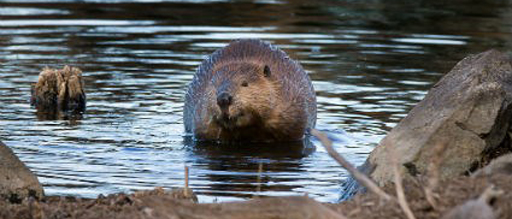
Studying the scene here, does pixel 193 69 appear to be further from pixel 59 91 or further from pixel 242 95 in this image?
pixel 242 95

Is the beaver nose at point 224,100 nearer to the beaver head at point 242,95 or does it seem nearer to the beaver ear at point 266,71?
the beaver head at point 242,95

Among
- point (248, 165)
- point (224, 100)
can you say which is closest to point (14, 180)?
point (248, 165)

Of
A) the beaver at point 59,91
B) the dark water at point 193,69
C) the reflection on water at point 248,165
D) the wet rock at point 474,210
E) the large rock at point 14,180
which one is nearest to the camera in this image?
the wet rock at point 474,210

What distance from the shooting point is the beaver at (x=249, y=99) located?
905cm

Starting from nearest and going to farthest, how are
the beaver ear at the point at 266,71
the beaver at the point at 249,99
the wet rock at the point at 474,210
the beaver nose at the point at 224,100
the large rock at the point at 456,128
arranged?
1. the wet rock at the point at 474,210
2. the large rock at the point at 456,128
3. the beaver nose at the point at 224,100
4. the beaver at the point at 249,99
5. the beaver ear at the point at 266,71

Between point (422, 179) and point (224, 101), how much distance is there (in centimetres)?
348

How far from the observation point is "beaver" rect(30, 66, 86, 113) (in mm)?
10984

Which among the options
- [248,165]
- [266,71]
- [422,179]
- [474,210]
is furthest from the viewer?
[266,71]

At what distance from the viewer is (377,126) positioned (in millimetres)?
9945

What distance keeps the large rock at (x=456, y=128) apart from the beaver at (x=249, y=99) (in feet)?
6.44

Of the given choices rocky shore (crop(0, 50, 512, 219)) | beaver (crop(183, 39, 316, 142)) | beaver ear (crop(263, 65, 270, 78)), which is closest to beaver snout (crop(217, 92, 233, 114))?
beaver (crop(183, 39, 316, 142))

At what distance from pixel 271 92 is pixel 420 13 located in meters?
8.82

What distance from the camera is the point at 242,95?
9.07 m

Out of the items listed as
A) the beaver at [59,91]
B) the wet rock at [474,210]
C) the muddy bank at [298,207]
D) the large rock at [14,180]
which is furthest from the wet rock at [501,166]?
the beaver at [59,91]
